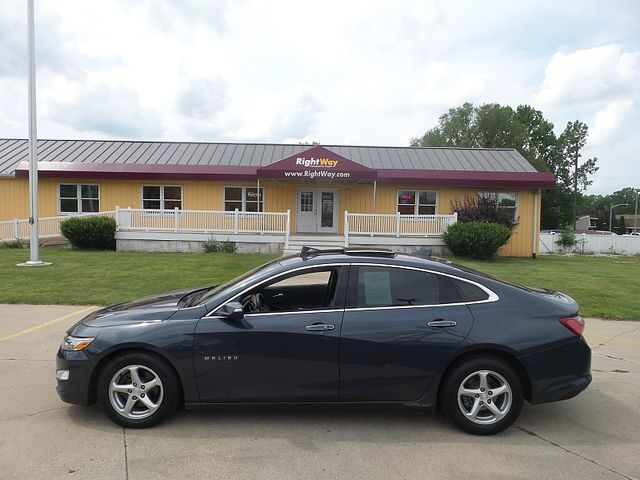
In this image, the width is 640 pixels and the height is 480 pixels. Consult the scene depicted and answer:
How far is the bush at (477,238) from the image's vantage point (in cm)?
1705

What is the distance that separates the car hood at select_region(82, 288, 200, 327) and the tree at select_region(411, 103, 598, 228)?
2433 inches

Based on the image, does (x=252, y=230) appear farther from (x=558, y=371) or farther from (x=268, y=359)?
(x=558, y=371)

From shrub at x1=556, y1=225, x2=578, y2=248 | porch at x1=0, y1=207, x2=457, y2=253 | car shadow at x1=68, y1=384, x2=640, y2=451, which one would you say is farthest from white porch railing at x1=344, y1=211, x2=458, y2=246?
shrub at x1=556, y1=225, x2=578, y2=248

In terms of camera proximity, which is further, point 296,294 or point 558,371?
point 296,294

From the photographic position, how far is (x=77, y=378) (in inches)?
151

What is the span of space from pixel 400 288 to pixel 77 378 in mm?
2732

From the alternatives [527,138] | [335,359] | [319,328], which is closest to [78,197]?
[319,328]

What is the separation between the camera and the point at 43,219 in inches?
746

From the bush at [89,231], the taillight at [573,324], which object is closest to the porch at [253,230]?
the bush at [89,231]

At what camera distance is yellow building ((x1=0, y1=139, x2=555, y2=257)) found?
18.5m

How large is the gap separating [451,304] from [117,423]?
289cm

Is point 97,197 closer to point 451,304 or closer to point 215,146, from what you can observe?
point 215,146

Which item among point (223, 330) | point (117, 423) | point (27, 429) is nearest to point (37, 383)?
point (27, 429)

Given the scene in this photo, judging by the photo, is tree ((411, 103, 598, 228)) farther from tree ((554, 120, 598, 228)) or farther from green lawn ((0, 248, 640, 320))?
green lawn ((0, 248, 640, 320))
